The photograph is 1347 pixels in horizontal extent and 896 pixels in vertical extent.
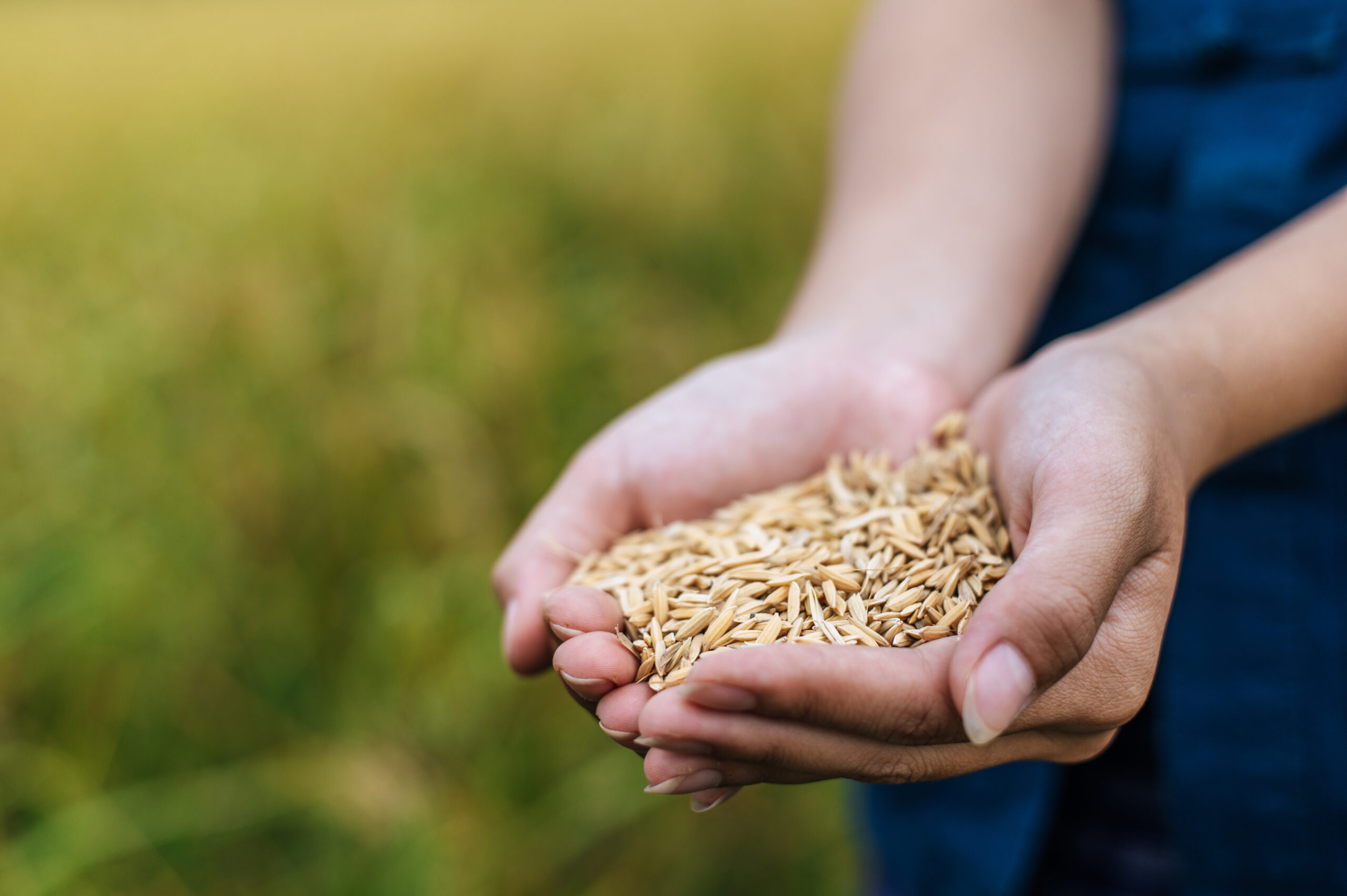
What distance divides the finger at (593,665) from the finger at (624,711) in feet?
0.04

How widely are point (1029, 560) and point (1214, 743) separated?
0.50m

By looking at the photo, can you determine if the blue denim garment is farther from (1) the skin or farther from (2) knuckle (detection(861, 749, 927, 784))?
(2) knuckle (detection(861, 749, 927, 784))

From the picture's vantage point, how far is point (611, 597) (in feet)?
3.29

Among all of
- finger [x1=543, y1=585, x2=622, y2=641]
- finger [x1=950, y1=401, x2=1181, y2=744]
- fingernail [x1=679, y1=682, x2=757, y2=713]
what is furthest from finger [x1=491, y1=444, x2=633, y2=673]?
finger [x1=950, y1=401, x2=1181, y2=744]

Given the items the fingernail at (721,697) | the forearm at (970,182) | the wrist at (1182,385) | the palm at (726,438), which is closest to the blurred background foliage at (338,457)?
the palm at (726,438)

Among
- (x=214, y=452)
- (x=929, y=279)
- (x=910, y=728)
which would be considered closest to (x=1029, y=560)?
(x=910, y=728)

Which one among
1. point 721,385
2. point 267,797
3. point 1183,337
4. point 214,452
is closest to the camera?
point 1183,337

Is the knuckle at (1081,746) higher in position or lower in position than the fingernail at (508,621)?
lower

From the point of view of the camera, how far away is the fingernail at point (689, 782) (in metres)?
0.74

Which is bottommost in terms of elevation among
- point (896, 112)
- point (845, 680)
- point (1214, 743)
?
point (1214, 743)

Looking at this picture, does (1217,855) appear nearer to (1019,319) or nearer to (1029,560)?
(1029,560)

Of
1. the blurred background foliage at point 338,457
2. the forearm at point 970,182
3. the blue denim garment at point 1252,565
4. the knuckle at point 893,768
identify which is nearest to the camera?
the knuckle at point 893,768

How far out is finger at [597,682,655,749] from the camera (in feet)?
2.66

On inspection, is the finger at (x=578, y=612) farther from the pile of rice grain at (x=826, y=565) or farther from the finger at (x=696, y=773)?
the finger at (x=696, y=773)
